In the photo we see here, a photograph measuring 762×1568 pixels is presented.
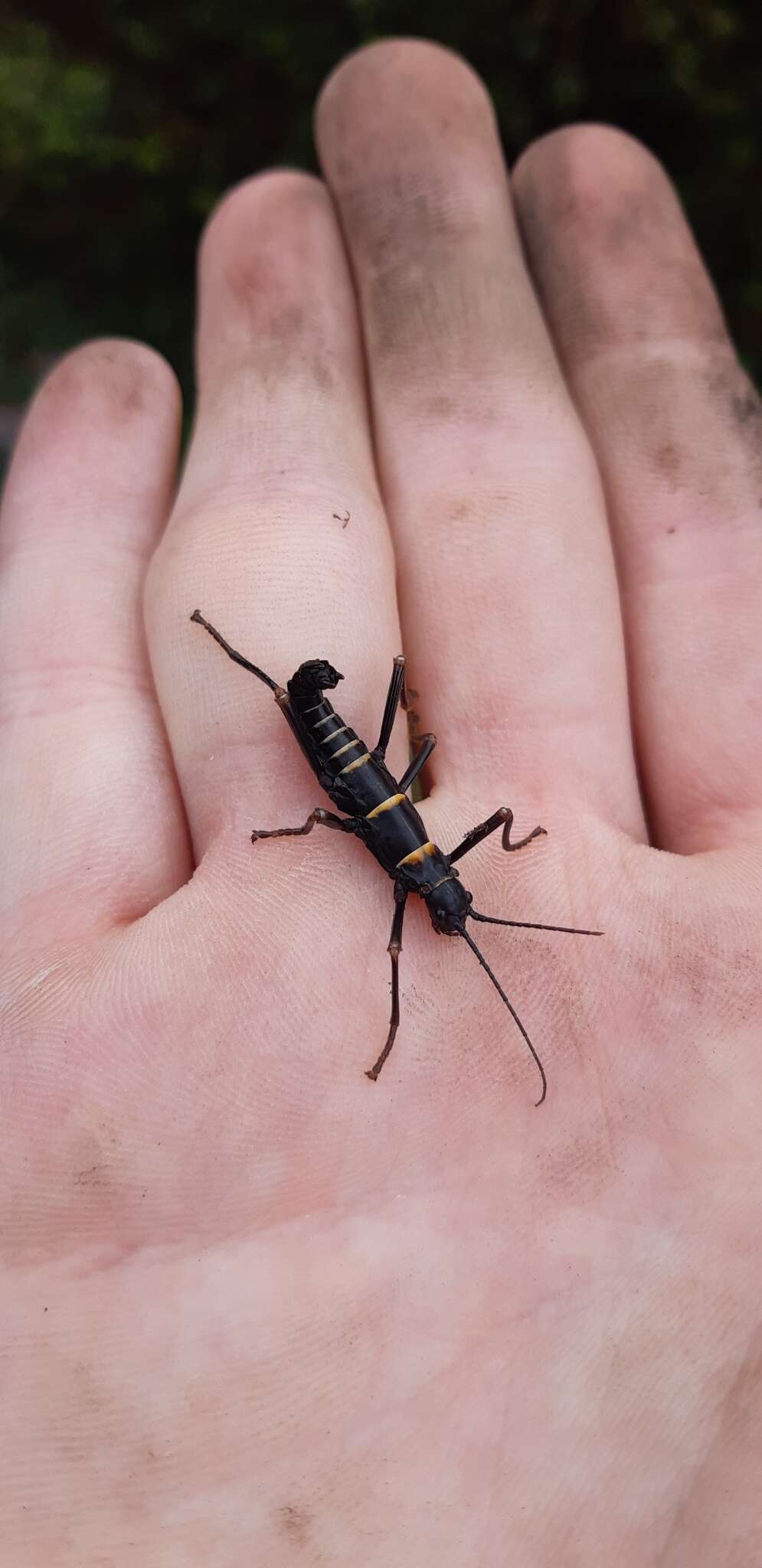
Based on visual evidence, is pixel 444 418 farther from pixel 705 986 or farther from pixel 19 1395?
pixel 19 1395

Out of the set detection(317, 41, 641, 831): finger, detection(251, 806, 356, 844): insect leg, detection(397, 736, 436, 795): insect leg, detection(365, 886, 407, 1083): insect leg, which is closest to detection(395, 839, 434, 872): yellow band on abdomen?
detection(365, 886, 407, 1083): insect leg

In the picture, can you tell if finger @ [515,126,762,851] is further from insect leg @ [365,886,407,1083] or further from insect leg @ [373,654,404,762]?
insect leg @ [365,886,407,1083]

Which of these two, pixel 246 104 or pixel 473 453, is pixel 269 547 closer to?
pixel 473 453

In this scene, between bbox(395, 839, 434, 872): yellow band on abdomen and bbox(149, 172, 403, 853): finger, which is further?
bbox(149, 172, 403, 853): finger

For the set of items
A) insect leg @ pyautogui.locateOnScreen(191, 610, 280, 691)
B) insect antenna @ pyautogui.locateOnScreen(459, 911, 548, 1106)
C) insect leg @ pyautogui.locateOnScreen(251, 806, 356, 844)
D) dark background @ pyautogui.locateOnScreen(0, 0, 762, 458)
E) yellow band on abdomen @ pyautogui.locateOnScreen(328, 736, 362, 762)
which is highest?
dark background @ pyautogui.locateOnScreen(0, 0, 762, 458)

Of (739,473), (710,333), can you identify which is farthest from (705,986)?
(710,333)

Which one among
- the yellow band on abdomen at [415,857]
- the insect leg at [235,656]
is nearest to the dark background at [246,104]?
the insect leg at [235,656]

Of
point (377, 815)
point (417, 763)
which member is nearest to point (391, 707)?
point (417, 763)
